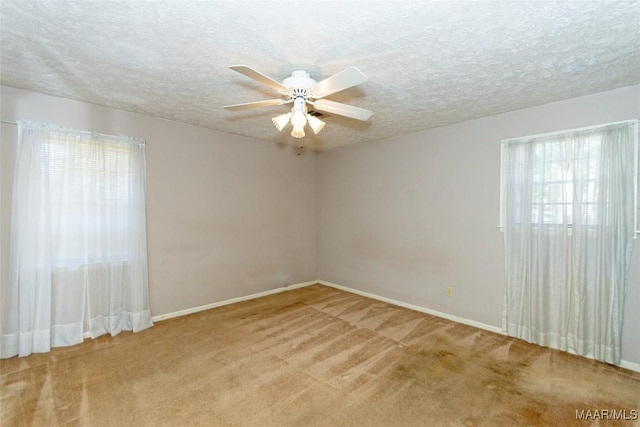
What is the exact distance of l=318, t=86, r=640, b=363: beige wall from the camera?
9.73 ft

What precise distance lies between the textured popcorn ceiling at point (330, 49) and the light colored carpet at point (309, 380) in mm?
2579

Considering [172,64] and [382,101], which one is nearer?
[172,64]

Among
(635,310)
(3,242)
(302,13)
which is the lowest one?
(635,310)

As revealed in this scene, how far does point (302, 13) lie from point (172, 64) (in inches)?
48.3

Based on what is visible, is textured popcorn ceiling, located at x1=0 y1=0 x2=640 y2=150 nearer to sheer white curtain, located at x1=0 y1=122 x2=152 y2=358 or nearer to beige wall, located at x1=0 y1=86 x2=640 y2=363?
beige wall, located at x1=0 y1=86 x2=640 y2=363

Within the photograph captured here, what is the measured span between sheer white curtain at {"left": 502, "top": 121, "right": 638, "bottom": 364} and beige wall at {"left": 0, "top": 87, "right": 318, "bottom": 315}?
10.7 ft

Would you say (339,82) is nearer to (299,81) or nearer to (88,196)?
(299,81)

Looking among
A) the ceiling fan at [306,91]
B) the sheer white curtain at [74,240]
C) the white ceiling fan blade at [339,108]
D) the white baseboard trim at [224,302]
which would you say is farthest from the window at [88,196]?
the white ceiling fan blade at [339,108]

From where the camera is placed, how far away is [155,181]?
145 inches

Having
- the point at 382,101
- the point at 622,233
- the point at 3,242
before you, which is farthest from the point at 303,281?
the point at 622,233

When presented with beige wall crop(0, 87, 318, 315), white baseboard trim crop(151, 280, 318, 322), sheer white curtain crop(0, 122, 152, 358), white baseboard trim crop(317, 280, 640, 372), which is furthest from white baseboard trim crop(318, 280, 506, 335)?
sheer white curtain crop(0, 122, 152, 358)

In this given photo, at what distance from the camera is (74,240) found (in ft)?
10.1

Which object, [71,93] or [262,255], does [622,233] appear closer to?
[262,255]

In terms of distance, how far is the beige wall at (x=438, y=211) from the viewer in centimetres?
297
